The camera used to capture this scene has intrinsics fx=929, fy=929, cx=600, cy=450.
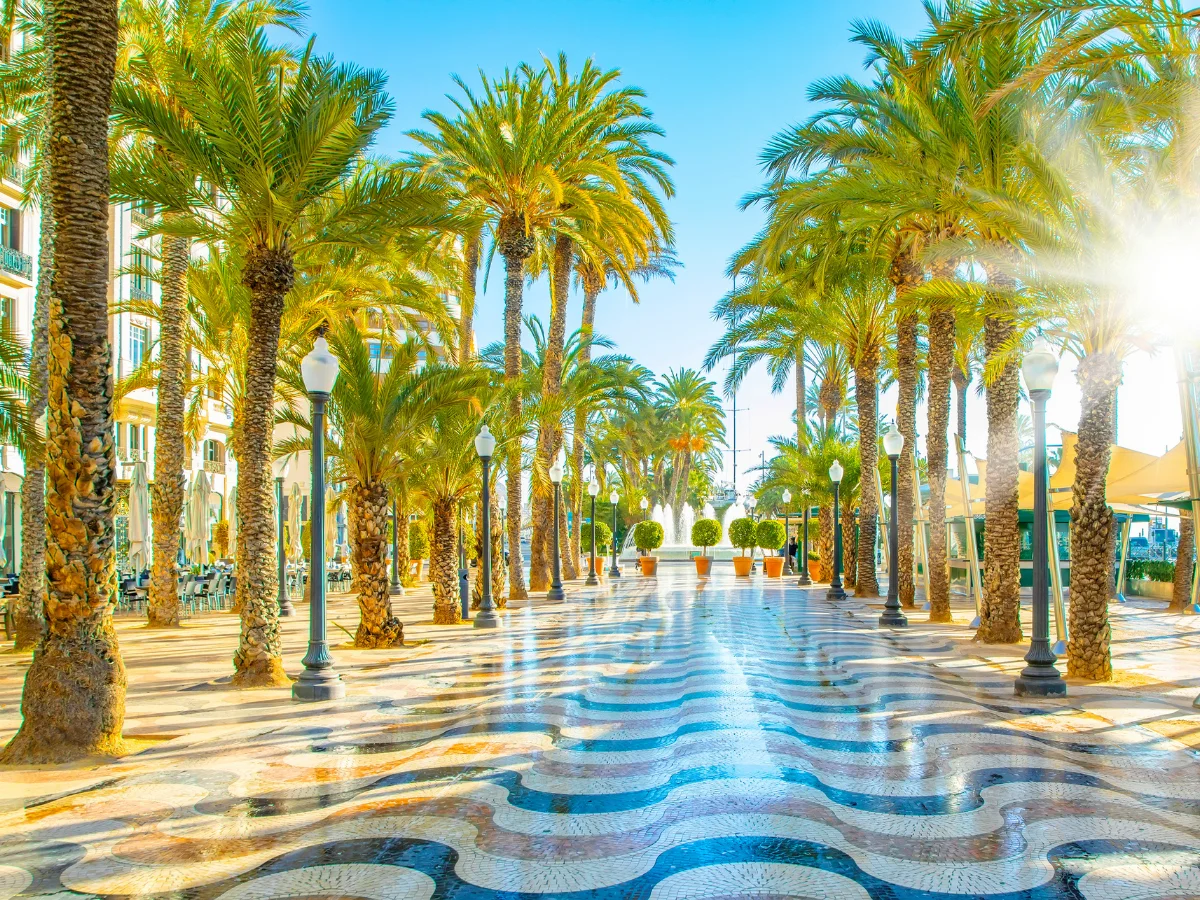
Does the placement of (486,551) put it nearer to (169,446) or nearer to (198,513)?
(169,446)

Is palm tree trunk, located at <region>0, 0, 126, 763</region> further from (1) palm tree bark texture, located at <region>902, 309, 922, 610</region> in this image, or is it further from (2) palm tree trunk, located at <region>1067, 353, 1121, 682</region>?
(1) palm tree bark texture, located at <region>902, 309, 922, 610</region>

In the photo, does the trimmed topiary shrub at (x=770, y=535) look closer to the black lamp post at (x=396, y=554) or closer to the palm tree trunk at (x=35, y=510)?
the black lamp post at (x=396, y=554)

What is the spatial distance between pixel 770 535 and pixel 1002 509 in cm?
2398

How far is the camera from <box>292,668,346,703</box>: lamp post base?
932 cm

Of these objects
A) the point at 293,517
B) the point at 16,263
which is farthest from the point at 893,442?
the point at 16,263

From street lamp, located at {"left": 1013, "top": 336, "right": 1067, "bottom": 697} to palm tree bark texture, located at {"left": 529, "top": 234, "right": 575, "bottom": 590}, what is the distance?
14.1 metres

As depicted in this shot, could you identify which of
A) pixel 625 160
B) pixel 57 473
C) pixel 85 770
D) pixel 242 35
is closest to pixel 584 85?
pixel 625 160

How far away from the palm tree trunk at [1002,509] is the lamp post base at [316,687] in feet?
30.3

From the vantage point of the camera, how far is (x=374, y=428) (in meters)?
13.7

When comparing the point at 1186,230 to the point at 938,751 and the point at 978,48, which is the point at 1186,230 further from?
the point at 938,751

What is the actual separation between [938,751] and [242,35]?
9.36m

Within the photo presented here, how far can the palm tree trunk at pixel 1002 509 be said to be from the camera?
44.2 feet

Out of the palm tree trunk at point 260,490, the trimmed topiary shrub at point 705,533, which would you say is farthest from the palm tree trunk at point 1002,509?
the trimmed topiary shrub at point 705,533

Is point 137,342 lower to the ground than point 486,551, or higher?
higher
